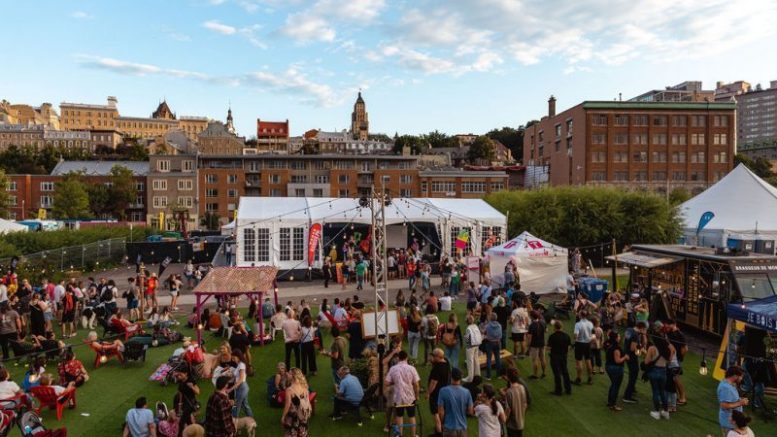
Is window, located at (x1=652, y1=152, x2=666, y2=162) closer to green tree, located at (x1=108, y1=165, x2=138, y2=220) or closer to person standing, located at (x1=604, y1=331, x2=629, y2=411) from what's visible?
person standing, located at (x1=604, y1=331, x2=629, y2=411)

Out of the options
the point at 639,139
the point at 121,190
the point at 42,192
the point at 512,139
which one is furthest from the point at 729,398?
the point at 512,139

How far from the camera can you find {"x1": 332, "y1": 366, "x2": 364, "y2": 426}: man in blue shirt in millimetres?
9594

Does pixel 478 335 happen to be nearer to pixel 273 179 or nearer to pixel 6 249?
pixel 6 249

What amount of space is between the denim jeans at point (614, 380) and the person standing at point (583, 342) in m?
1.28

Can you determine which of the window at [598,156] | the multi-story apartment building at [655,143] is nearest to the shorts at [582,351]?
the multi-story apartment building at [655,143]

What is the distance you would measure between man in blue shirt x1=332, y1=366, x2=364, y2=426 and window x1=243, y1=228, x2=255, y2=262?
1813cm

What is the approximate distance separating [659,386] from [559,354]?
5.99ft

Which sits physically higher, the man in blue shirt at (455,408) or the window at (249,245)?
the window at (249,245)

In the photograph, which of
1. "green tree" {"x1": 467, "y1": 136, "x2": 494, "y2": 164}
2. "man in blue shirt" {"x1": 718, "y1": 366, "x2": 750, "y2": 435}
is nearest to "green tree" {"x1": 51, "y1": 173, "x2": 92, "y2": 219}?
"green tree" {"x1": 467, "y1": 136, "x2": 494, "y2": 164}

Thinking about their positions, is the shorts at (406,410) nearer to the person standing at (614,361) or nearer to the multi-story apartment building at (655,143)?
the person standing at (614,361)

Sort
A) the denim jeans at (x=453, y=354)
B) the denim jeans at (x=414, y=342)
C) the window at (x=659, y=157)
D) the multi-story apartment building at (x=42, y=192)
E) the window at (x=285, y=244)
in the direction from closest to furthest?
the denim jeans at (x=453, y=354), the denim jeans at (x=414, y=342), the window at (x=285, y=244), the window at (x=659, y=157), the multi-story apartment building at (x=42, y=192)

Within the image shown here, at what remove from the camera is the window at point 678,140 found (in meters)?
66.6

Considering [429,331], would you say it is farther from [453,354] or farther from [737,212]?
[737,212]

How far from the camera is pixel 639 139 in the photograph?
6688 centimetres
